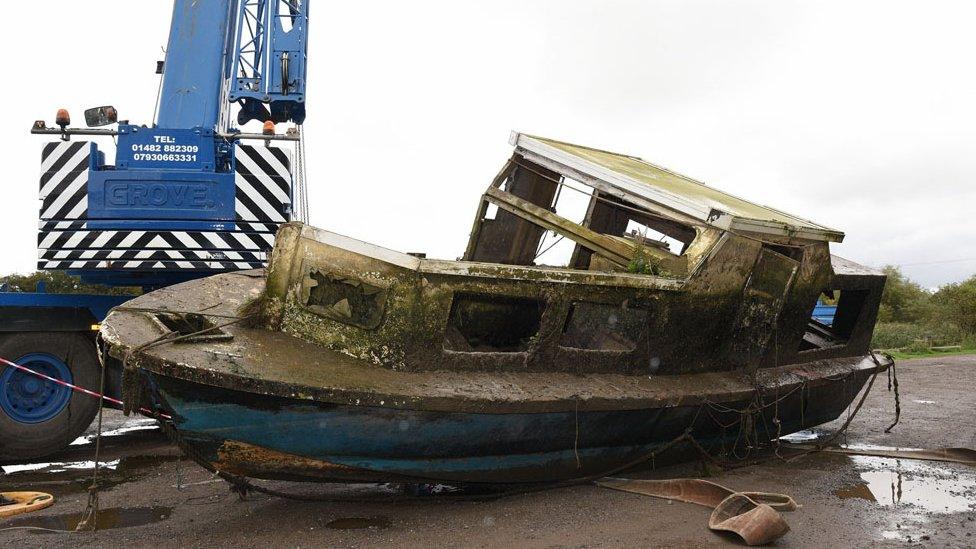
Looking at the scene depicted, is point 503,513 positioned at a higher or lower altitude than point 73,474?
higher

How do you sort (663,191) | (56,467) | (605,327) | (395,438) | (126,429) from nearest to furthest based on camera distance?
(395,438) → (605,327) → (663,191) → (56,467) → (126,429)

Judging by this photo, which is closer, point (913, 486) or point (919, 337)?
point (913, 486)

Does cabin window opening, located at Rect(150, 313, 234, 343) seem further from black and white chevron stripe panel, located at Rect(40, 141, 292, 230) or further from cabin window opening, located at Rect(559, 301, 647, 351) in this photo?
black and white chevron stripe panel, located at Rect(40, 141, 292, 230)

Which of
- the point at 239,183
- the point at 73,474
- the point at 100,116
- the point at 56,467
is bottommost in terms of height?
the point at 56,467

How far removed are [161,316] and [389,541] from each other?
199 cm

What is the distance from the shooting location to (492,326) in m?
5.84

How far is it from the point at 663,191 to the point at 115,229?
4.79 m

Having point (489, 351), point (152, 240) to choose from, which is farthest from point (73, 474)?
point (489, 351)

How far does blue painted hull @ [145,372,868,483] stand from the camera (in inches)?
167

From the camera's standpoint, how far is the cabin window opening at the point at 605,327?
5.55 m

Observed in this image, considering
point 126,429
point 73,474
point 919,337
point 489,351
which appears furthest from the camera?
point 919,337

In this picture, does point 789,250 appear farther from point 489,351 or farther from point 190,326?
point 190,326

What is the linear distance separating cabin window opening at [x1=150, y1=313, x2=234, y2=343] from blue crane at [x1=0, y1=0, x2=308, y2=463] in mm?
2369

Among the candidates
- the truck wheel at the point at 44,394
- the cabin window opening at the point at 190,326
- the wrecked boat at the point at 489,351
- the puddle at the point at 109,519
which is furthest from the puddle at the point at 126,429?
the cabin window opening at the point at 190,326
